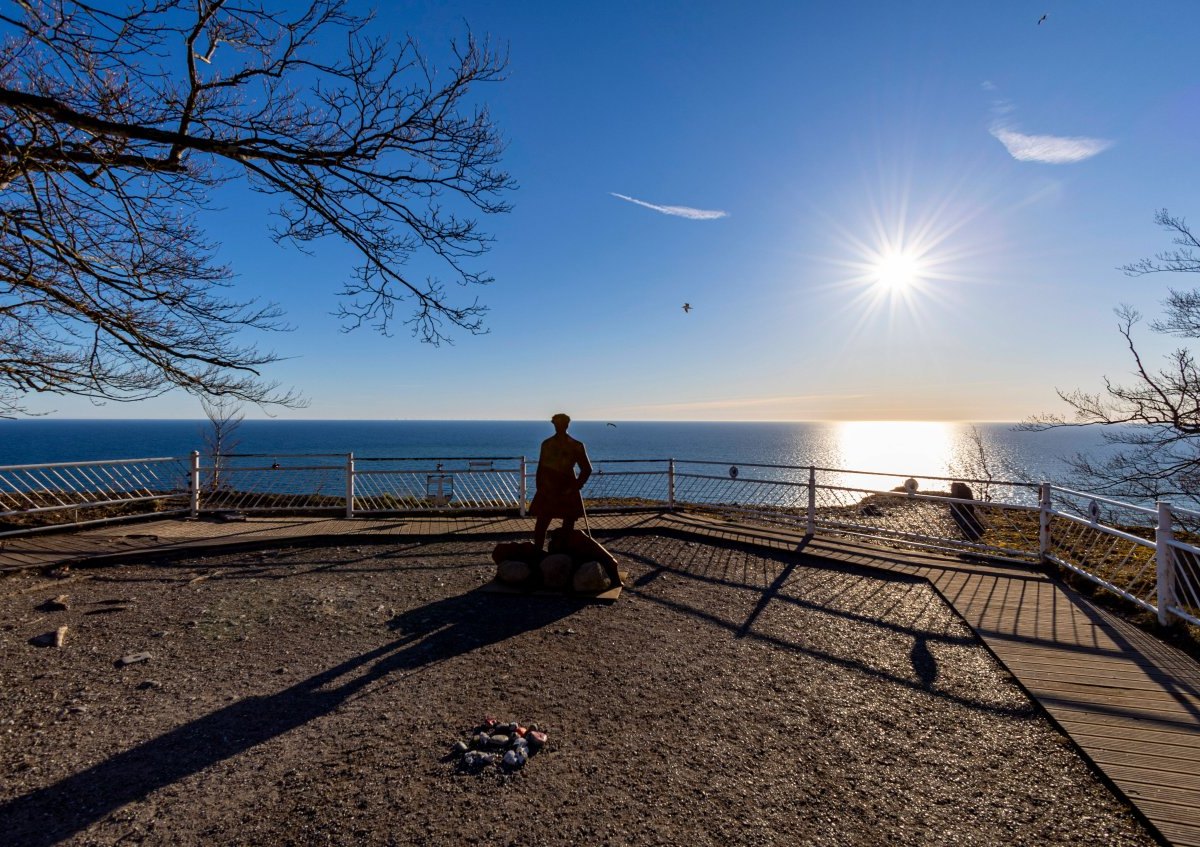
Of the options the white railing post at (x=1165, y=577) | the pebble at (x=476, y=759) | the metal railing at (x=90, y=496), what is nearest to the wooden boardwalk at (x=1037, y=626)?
the white railing post at (x=1165, y=577)

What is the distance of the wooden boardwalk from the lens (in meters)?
3.11

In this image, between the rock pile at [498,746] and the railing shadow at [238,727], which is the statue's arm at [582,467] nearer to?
the railing shadow at [238,727]

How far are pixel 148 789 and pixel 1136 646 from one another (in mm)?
7656

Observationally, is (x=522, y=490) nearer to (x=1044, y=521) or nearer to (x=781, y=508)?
(x=781, y=508)

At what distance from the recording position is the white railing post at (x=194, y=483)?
961 centimetres

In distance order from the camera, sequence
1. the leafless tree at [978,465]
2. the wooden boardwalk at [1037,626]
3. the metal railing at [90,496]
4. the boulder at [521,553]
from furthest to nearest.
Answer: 1. the leafless tree at [978,465]
2. the metal railing at [90,496]
3. the boulder at [521,553]
4. the wooden boardwalk at [1037,626]

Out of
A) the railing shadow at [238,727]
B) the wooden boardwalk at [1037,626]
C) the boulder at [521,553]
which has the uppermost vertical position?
the boulder at [521,553]

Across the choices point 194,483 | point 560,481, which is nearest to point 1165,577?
point 560,481

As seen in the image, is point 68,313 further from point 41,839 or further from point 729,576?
point 729,576

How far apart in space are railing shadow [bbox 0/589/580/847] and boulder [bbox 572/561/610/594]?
1.45ft

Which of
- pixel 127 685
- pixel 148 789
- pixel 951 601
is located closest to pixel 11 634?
pixel 127 685

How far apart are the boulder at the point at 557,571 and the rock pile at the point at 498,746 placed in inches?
115

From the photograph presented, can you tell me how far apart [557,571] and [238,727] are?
11.7ft

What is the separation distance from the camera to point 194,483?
9703 mm
